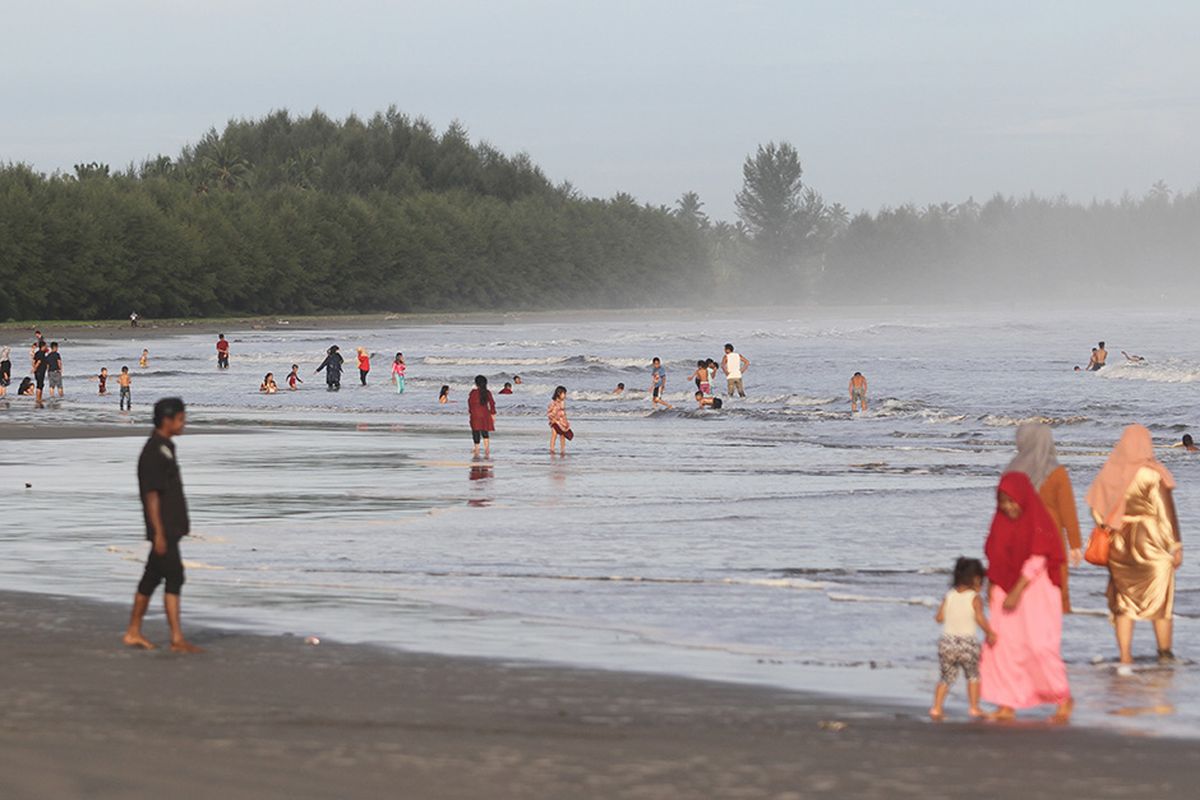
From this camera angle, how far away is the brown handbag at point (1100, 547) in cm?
1030

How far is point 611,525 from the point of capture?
17.7m

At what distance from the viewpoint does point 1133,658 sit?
34.1ft

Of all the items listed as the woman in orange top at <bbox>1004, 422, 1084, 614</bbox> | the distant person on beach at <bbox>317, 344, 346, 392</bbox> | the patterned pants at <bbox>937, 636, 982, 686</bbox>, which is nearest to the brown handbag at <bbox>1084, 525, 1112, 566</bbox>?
the woman in orange top at <bbox>1004, 422, 1084, 614</bbox>

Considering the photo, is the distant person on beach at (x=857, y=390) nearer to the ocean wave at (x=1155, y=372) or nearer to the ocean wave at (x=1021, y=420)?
the ocean wave at (x=1021, y=420)

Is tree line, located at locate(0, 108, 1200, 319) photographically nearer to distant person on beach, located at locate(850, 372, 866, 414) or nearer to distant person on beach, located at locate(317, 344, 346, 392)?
distant person on beach, located at locate(317, 344, 346, 392)

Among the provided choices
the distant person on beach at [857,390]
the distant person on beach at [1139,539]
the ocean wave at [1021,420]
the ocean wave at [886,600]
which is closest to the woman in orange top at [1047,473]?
the distant person on beach at [1139,539]

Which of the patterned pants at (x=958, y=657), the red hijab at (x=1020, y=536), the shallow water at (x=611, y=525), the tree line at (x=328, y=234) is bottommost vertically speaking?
the shallow water at (x=611, y=525)

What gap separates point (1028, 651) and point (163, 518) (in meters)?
4.79

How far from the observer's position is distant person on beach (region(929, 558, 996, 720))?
8.57 metres

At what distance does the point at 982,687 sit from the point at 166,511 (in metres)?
4.58

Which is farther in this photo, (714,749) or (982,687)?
(982,687)

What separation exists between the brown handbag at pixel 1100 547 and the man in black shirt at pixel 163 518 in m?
5.06

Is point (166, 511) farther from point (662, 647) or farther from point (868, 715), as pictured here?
point (868, 715)

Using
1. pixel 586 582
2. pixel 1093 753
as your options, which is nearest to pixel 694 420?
pixel 586 582
